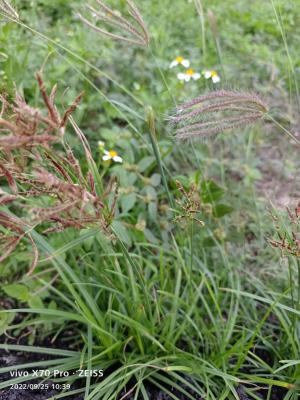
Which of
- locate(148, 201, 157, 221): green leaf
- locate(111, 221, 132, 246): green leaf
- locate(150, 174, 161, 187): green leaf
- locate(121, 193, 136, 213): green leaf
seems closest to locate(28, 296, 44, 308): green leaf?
locate(111, 221, 132, 246): green leaf

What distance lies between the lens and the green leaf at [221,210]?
1965 mm

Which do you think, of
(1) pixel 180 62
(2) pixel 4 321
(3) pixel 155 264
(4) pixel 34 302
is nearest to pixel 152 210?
(3) pixel 155 264

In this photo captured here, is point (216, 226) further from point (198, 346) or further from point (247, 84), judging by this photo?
point (247, 84)

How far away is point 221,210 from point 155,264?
0.36 meters

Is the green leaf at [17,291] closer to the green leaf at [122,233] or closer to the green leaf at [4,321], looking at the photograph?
the green leaf at [4,321]

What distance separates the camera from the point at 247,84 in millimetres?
3096

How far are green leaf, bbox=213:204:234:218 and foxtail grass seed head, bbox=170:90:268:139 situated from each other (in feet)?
2.25

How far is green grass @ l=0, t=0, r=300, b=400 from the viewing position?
4.89 feet

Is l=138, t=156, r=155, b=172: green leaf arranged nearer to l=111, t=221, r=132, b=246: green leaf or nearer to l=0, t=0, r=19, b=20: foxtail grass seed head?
l=111, t=221, r=132, b=246: green leaf

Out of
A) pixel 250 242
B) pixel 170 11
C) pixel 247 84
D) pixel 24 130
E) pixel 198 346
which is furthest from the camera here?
pixel 170 11

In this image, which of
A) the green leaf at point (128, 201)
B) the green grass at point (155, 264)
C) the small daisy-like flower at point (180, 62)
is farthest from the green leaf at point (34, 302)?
the small daisy-like flower at point (180, 62)

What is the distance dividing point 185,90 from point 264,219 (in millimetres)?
855

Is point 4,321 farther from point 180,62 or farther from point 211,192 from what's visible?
point 180,62

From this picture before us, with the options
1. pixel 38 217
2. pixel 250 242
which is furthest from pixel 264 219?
pixel 38 217
